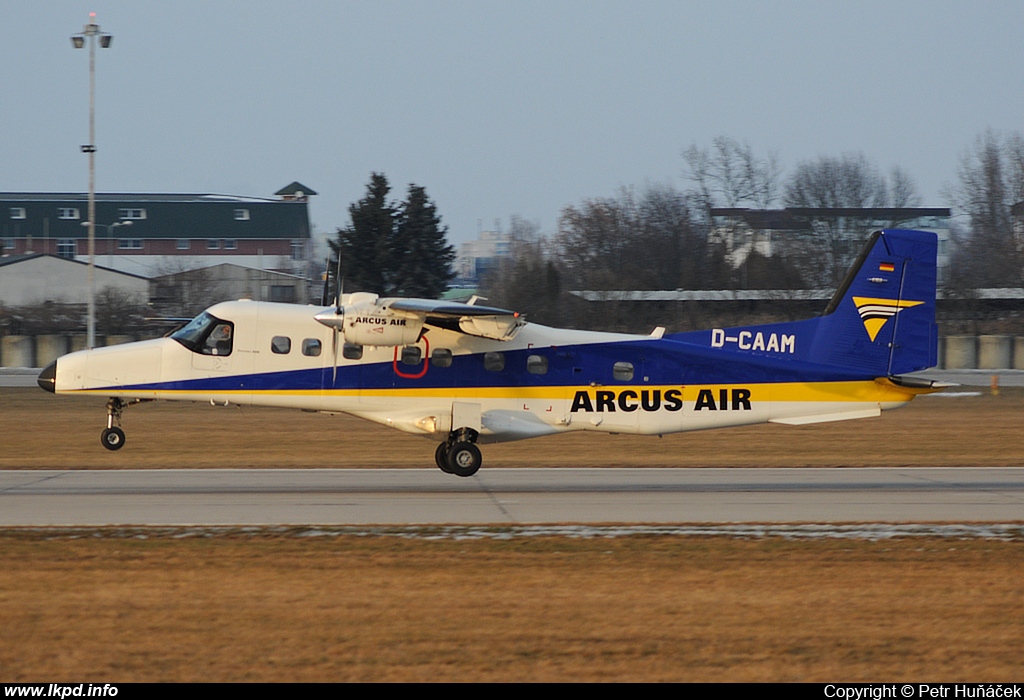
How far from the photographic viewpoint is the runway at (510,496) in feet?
46.1

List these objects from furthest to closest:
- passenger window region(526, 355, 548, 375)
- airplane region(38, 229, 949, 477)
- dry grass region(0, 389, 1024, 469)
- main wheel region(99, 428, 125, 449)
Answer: dry grass region(0, 389, 1024, 469), passenger window region(526, 355, 548, 375), main wheel region(99, 428, 125, 449), airplane region(38, 229, 949, 477)

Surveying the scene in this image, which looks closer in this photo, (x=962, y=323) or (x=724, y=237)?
(x=962, y=323)

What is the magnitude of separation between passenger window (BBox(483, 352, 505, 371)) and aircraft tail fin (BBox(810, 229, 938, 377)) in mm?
5321

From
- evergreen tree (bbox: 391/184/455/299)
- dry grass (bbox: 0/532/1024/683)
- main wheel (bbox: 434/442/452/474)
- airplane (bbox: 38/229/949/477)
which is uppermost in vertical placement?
evergreen tree (bbox: 391/184/455/299)

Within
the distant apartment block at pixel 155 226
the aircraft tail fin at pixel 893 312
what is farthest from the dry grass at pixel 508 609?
the distant apartment block at pixel 155 226

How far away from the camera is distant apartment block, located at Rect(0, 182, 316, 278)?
3590 inches

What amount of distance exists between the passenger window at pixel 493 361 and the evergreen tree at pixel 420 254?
3508 cm

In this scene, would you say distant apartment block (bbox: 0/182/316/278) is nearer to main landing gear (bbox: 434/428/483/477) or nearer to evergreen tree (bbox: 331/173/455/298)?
evergreen tree (bbox: 331/173/455/298)

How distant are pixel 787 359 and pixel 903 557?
245 inches

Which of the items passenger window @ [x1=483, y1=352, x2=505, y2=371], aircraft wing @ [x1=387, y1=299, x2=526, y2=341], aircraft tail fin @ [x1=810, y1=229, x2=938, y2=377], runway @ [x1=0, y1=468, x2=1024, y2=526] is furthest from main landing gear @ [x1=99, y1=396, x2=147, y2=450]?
aircraft tail fin @ [x1=810, y1=229, x2=938, y2=377]

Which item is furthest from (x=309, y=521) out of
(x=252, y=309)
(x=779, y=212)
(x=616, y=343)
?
(x=779, y=212)

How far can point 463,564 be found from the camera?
10922mm

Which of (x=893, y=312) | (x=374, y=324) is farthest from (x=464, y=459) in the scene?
(x=893, y=312)

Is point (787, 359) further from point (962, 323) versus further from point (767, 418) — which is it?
point (962, 323)
